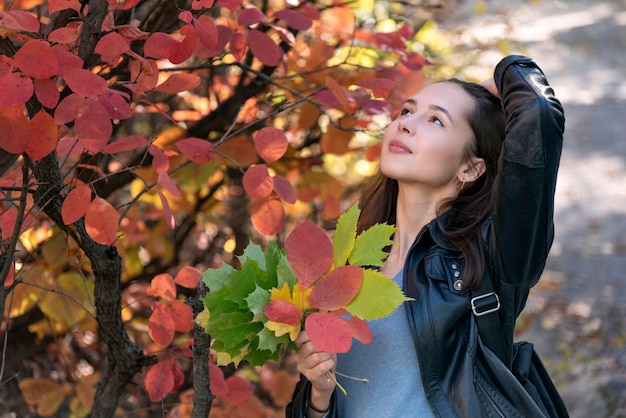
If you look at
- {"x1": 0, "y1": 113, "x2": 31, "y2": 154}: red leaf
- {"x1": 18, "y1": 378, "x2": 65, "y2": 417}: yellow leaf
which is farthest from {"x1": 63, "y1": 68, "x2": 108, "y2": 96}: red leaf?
{"x1": 18, "y1": 378, "x2": 65, "y2": 417}: yellow leaf

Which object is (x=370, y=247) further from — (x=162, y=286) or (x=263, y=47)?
(x=263, y=47)

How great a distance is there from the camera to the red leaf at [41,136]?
144 cm

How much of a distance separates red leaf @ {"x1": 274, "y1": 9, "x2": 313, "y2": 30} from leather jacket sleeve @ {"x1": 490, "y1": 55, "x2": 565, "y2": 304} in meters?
0.63

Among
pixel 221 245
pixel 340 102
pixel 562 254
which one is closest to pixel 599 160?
pixel 562 254

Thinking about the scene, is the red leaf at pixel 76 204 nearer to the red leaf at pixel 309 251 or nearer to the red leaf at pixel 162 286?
the red leaf at pixel 162 286

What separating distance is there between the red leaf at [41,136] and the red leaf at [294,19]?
787 millimetres

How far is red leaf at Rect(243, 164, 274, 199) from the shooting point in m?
1.89

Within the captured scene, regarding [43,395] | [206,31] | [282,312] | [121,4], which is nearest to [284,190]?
[206,31]

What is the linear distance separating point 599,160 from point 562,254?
1951mm

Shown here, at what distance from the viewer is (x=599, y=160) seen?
7.85m

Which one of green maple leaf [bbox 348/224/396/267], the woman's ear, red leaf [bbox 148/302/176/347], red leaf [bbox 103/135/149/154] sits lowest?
red leaf [bbox 148/302/176/347]

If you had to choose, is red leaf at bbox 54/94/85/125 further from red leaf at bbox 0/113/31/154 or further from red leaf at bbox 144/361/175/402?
red leaf at bbox 144/361/175/402

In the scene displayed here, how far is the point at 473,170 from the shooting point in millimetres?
1925

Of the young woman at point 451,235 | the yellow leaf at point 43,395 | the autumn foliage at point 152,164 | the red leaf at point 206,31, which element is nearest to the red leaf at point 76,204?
the autumn foliage at point 152,164
